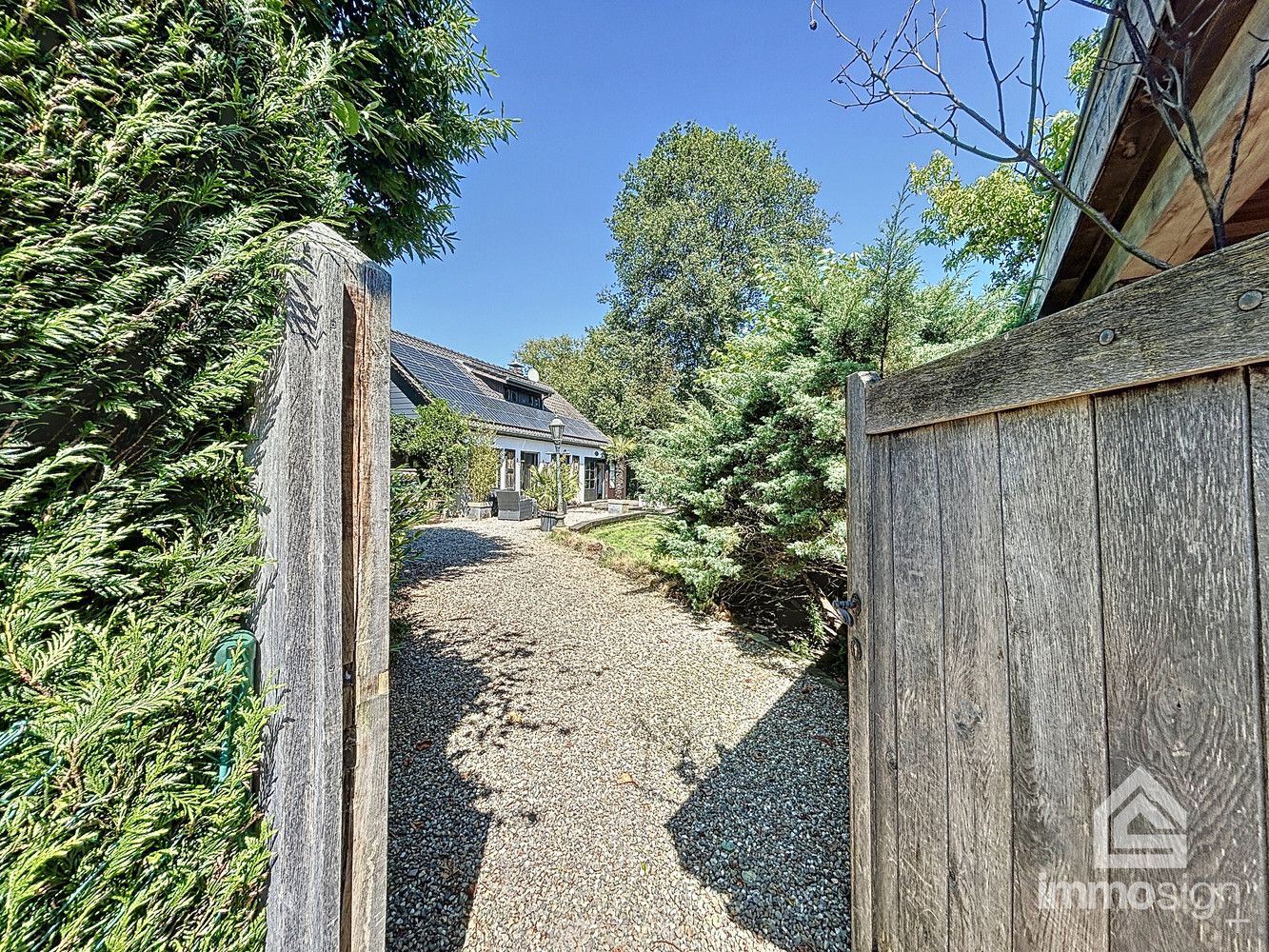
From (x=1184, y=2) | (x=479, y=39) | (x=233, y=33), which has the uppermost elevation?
(x=479, y=39)

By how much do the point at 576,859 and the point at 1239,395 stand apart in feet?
8.26

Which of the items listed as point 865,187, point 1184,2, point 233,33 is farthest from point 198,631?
point 865,187

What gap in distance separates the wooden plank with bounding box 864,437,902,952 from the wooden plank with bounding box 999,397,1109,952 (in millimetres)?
359

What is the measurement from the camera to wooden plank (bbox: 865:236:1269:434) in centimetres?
56

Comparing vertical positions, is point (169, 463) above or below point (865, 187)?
below

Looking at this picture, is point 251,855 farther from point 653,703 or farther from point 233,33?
point 653,703

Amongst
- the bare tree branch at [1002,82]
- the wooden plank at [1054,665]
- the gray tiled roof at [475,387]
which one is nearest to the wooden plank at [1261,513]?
the wooden plank at [1054,665]

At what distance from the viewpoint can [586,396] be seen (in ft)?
80.2

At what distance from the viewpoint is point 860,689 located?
4.42ft

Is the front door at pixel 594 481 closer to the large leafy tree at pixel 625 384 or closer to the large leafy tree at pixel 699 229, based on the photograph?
the large leafy tree at pixel 625 384

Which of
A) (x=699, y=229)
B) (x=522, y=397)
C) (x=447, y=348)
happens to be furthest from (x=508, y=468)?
(x=699, y=229)

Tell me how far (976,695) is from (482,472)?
45.2ft

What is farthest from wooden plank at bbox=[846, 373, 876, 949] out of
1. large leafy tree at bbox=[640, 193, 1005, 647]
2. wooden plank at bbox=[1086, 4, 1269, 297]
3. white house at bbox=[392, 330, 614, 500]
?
white house at bbox=[392, 330, 614, 500]

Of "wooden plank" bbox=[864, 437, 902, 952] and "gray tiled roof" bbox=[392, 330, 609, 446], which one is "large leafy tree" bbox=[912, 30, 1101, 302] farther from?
"gray tiled roof" bbox=[392, 330, 609, 446]
